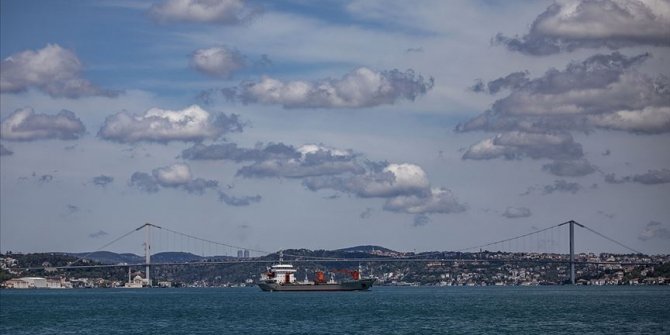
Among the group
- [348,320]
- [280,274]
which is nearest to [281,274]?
[280,274]

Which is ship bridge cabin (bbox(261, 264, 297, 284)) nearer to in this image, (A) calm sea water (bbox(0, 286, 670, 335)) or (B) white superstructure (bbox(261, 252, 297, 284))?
(B) white superstructure (bbox(261, 252, 297, 284))

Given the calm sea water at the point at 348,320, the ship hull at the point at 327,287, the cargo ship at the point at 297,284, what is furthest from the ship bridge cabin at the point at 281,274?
the calm sea water at the point at 348,320

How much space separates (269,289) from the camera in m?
162

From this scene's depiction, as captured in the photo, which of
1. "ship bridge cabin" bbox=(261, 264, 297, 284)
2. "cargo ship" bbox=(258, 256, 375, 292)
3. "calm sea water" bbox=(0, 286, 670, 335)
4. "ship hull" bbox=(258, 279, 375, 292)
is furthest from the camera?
"ship bridge cabin" bbox=(261, 264, 297, 284)

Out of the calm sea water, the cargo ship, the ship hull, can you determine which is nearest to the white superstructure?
the cargo ship

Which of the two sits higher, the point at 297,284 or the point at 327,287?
the point at 297,284

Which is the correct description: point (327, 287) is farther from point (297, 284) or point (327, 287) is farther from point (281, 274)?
point (281, 274)

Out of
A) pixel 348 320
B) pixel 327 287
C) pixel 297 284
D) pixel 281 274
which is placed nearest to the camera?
pixel 348 320

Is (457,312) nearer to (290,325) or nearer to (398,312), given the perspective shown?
(398,312)

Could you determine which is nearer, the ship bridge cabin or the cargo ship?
the cargo ship

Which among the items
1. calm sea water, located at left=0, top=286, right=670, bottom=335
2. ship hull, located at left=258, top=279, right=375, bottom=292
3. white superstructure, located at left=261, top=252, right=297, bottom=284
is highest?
white superstructure, located at left=261, top=252, right=297, bottom=284

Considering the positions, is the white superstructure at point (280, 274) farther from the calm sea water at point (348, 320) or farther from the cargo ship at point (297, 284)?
the calm sea water at point (348, 320)

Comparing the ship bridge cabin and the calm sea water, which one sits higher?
the ship bridge cabin

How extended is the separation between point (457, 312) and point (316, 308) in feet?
44.8
